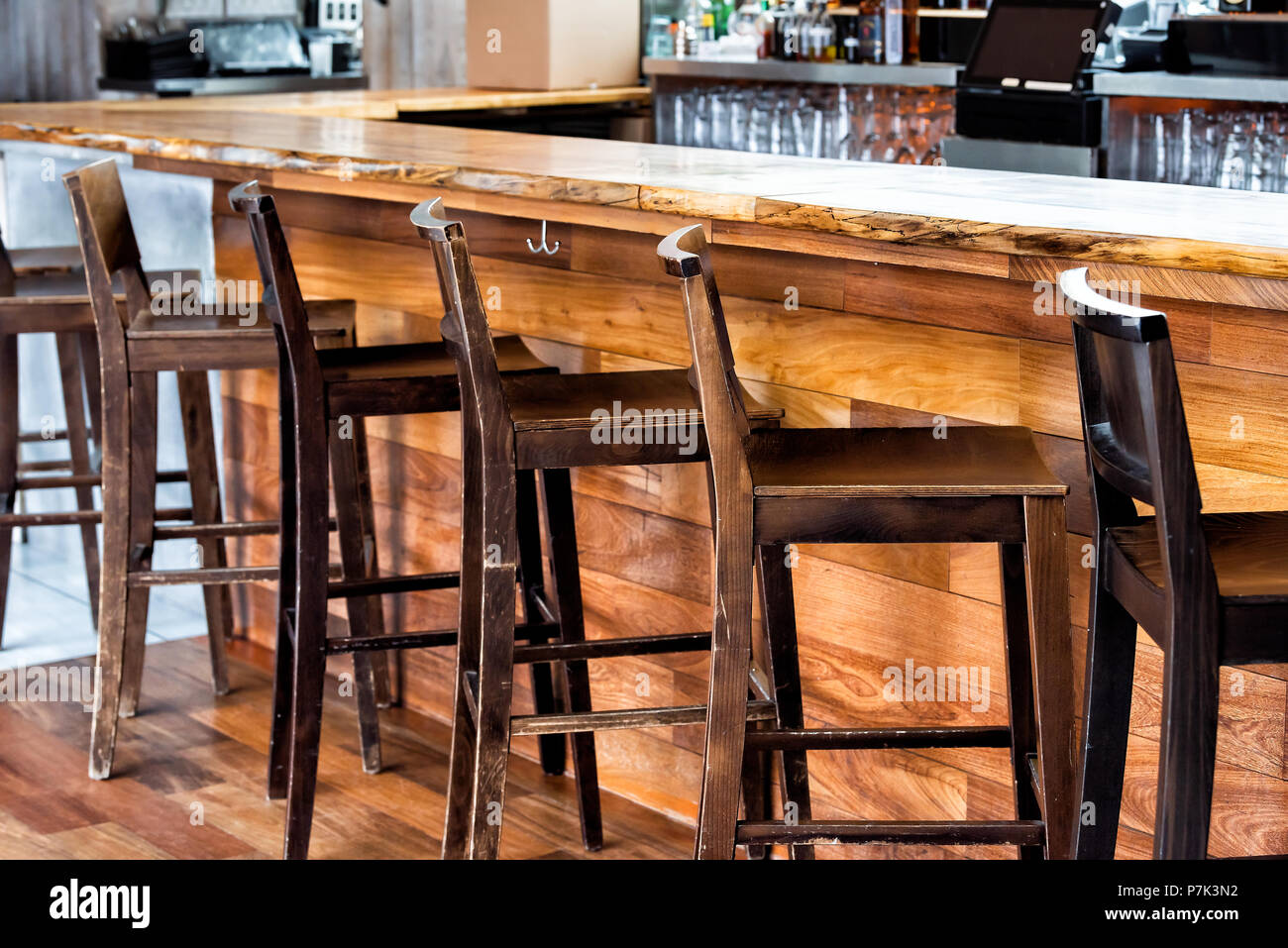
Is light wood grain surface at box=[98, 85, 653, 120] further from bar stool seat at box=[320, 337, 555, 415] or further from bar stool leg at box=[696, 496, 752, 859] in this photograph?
bar stool leg at box=[696, 496, 752, 859]

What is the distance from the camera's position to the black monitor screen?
11.6 feet

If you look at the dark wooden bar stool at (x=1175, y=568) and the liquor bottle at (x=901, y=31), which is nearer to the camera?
the dark wooden bar stool at (x=1175, y=568)

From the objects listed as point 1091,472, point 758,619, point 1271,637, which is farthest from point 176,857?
point 1271,637

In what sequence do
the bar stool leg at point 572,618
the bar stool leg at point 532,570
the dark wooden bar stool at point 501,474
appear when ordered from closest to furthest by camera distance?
the dark wooden bar stool at point 501,474 < the bar stool leg at point 572,618 < the bar stool leg at point 532,570

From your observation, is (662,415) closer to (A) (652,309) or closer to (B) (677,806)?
(A) (652,309)

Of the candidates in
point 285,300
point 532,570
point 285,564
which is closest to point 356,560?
point 285,564

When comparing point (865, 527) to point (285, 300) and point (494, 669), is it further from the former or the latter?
point (285, 300)

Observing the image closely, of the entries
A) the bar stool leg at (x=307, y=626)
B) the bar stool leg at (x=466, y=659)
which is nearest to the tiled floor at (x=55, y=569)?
the bar stool leg at (x=307, y=626)

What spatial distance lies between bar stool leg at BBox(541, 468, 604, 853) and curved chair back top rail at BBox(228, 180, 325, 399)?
383mm

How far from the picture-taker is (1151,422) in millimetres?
1221

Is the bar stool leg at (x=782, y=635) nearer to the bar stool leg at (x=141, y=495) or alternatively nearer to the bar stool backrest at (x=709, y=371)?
the bar stool backrest at (x=709, y=371)

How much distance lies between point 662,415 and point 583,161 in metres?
0.71

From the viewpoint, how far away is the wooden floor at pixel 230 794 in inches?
98.9

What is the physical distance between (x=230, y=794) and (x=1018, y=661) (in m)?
1.53
